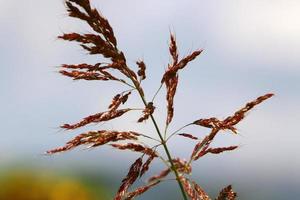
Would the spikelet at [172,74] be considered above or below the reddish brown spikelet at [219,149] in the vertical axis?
above

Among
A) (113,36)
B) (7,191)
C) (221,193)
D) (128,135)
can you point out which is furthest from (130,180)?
(7,191)

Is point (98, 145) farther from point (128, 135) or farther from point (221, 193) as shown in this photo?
point (221, 193)

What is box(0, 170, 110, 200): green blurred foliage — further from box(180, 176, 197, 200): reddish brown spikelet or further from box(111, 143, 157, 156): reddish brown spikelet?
box(180, 176, 197, 200): reddish brown spikelet

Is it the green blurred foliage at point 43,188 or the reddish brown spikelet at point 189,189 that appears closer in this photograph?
the reddish brown spikelet at point 189,189

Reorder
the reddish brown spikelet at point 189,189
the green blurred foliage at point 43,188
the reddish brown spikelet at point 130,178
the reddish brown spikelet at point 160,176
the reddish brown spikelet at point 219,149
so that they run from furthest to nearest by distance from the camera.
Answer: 1. the green blurred foliage at point 43,188
2. the reddish brown spikelet at point 219,149
3. the reddish brown spikelet at point 130,178
4. the reddish brown spikelet at point 189,189
5. the reddish brown spikelet at point 160,176

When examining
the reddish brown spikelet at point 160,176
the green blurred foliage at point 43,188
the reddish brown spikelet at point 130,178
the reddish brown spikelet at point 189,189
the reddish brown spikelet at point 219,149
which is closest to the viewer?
the reddish brown spikelet at point 160,176

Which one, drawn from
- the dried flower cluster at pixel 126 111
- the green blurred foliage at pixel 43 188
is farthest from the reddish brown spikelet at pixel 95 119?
the green blurred foliage at pixel 43 188

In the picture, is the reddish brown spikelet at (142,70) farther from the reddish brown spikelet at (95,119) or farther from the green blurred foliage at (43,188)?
the green blurred foliage at (43,188)
